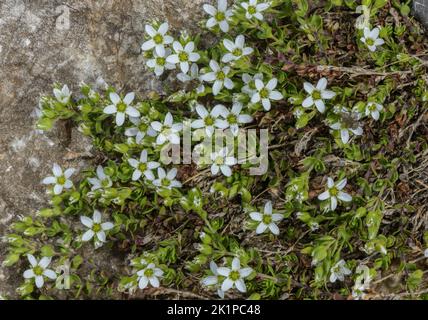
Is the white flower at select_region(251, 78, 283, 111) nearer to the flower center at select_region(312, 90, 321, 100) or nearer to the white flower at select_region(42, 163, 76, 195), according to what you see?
the flower center at select_region(312, 90, 321, 100)

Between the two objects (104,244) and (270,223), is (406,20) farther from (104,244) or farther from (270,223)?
(104,244)

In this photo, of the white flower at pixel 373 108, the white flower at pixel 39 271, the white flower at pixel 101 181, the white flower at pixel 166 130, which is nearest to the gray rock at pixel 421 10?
the white flower at pixel 373 108

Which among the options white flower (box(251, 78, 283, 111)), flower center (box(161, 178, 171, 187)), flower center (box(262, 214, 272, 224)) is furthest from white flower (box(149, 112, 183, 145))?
flower center (box(262, 214, 272, 224))

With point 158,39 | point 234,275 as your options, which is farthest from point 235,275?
point 158,39

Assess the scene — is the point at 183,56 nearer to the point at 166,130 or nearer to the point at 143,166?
the point at 166,130

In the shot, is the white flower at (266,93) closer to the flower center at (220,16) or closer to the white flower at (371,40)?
the flower center at (220,16)

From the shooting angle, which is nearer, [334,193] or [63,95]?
[334,193]
